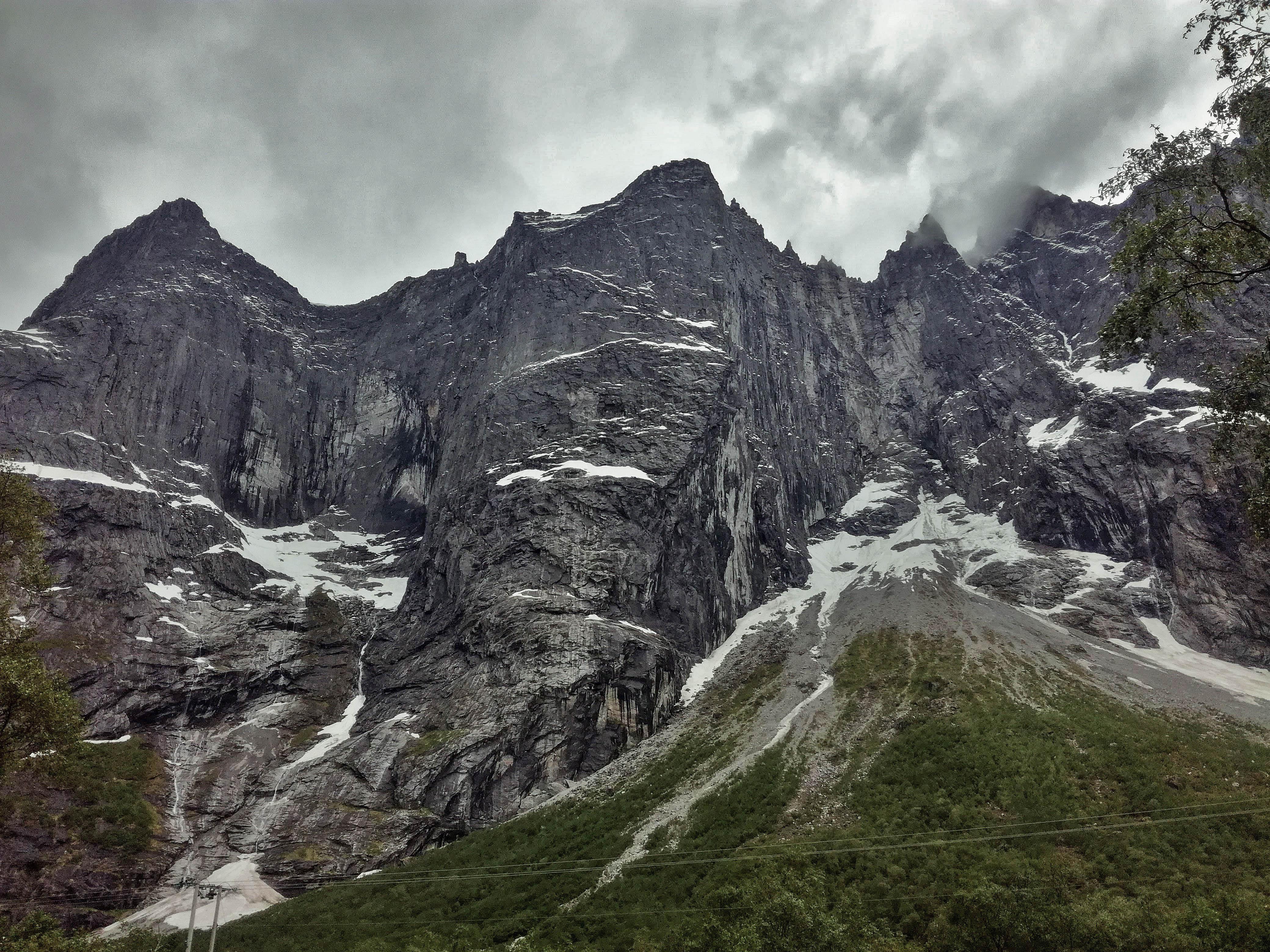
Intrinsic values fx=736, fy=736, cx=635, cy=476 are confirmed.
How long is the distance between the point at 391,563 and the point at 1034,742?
90526 millimetres

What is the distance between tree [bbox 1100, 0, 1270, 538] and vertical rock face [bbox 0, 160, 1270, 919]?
37411 millimetres

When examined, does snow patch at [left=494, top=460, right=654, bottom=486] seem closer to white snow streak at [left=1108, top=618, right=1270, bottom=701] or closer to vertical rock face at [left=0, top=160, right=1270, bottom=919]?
vertical rock face at [left=0, top=160, right=1270, bottom=919]

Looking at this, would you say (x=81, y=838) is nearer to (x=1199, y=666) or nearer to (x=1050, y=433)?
(x=1199, y=666)

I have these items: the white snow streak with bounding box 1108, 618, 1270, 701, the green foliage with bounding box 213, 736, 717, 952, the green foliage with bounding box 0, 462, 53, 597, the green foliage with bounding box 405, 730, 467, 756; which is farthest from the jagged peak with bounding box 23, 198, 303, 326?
the white snow streak with bounding box 1108, 618, 1270, 701

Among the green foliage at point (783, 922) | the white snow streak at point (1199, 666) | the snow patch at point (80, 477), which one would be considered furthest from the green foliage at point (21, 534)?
the white snow streak at point (1199, 666)

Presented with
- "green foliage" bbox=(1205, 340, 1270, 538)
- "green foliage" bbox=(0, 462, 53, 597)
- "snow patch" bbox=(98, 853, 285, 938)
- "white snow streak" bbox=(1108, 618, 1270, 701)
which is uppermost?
"green foliage" bbox=(1205, 340, 1270, 538)

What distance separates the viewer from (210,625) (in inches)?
3450

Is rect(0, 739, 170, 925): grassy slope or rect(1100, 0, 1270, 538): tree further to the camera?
rect(0, 739, 170, 925): grassy slope

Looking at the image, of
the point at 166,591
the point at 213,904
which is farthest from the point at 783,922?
the point at 166,591

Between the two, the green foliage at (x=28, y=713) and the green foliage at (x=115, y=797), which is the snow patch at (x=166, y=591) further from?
the green foliage at (x=28, y=713)

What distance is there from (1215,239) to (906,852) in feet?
125

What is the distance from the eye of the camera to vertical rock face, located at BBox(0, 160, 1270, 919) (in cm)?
7269

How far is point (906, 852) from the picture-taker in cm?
4353

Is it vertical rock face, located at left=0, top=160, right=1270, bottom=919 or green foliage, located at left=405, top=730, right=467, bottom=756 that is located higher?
vertical rock face, located at left=0, top=160, right=1270, bottom=919
